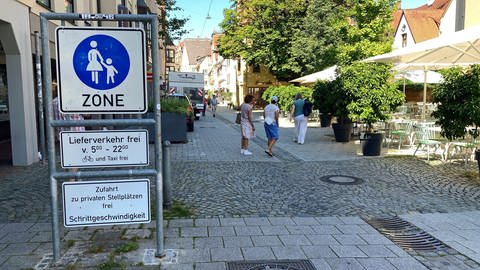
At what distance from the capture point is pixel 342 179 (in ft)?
25.3

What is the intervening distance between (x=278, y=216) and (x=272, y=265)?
157 cm

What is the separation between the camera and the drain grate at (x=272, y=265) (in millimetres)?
3816

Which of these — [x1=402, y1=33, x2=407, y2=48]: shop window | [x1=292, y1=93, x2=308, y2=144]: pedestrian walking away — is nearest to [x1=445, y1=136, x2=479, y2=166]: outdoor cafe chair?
[x1=292, y1=93, x2=308, y2=144]: pedestrian walking away

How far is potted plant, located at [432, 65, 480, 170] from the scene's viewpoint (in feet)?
24.3

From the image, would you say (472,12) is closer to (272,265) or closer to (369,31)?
(369,31)

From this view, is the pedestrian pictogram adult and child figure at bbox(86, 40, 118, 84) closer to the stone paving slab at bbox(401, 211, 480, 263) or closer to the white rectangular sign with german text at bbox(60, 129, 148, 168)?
the white rectangular sign with german text at bbox(60, 129, 148, 168)

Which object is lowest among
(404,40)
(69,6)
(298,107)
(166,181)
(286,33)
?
(166,181)

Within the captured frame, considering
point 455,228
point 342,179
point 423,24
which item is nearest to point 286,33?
point 423,24

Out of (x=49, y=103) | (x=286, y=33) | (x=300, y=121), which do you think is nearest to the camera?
(x=49, y=103)

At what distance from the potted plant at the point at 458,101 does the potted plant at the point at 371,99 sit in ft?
6.94

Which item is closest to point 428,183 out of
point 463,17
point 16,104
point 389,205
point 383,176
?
point 383,176

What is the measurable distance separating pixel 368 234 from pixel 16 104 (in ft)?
25.0

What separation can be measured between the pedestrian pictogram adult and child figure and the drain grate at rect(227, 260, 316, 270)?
2.10 m

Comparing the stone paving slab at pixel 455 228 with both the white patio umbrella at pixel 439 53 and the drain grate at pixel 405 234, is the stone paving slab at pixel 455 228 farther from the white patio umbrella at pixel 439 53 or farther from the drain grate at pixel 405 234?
the white patio umbrella at pixel 439 53
